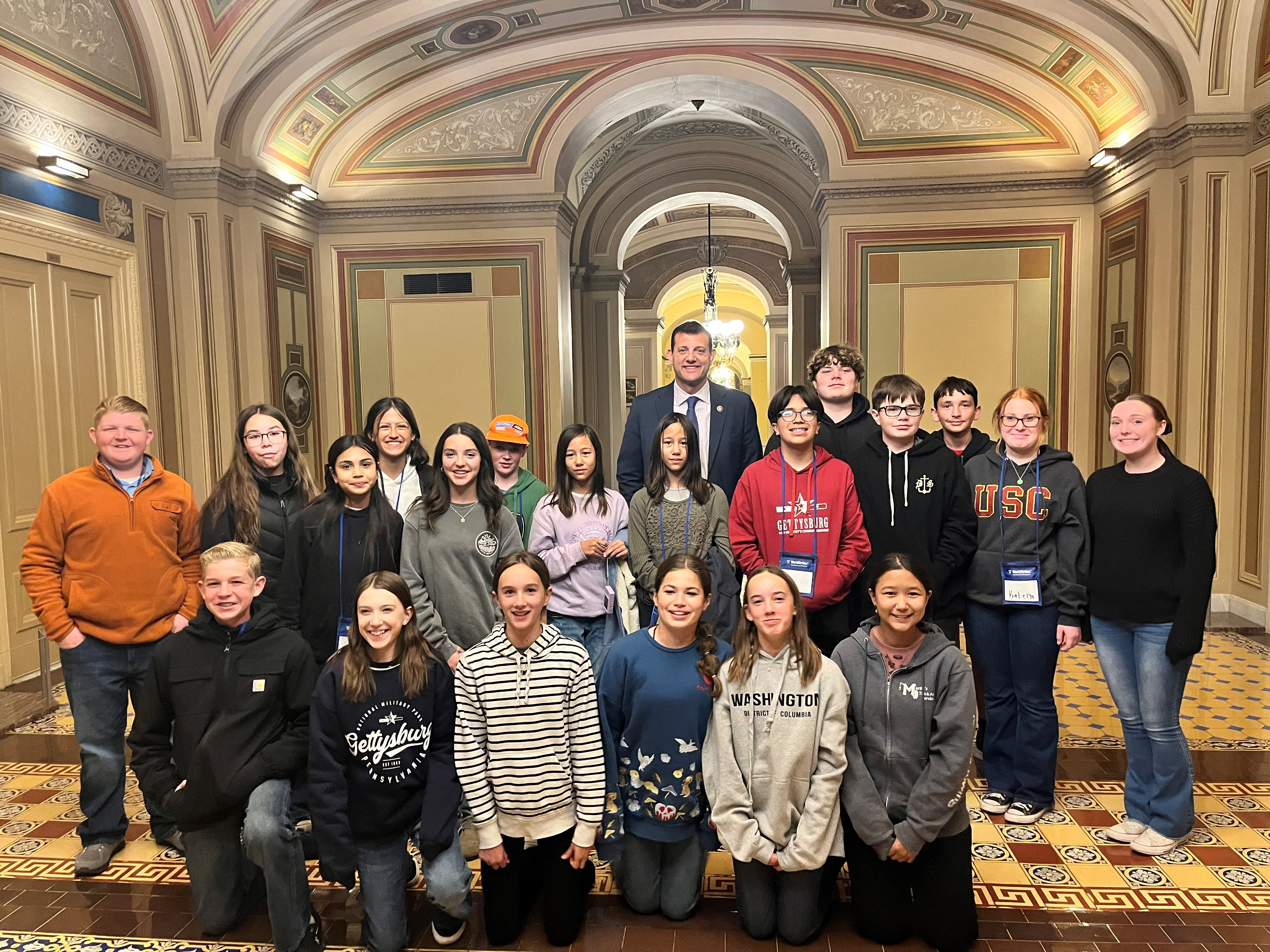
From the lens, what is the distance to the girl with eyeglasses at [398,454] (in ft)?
11.2

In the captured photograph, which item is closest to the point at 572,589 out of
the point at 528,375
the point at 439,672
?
the point at 439,672

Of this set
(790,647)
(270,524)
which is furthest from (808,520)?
(270,524)

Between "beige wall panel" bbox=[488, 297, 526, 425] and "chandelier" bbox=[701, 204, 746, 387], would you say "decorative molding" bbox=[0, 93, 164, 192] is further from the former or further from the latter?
"chandelier" bbox=[701, 204, 746, 387]

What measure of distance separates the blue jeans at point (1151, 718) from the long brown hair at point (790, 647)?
3.92ft

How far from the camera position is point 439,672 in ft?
8.53

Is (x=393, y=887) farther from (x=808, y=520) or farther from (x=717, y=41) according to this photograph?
(x=717, y=41)

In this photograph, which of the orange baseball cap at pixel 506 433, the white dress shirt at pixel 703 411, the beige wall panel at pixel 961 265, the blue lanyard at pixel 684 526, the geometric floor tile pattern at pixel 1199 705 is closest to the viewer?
the blue lanyard at pixel 684 526

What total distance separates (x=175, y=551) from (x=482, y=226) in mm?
6065

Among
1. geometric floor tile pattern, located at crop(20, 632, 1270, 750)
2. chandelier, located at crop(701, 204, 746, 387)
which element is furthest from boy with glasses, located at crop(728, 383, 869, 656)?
chandelier, located at crop(701, 204, 746, 387)

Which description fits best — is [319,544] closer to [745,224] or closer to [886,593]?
[886,593]

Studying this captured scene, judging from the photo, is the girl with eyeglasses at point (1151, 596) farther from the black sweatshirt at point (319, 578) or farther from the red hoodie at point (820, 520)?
the black sweatshirt at point (319, 578)

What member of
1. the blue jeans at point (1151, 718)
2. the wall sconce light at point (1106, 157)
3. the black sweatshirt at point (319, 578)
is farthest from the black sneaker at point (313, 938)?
the wall sconce light at point (1106, 157)

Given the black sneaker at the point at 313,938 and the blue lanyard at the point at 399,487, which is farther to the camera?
the blue lanyard at the point at 399,487

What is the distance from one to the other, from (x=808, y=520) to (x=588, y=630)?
0.95 metres
